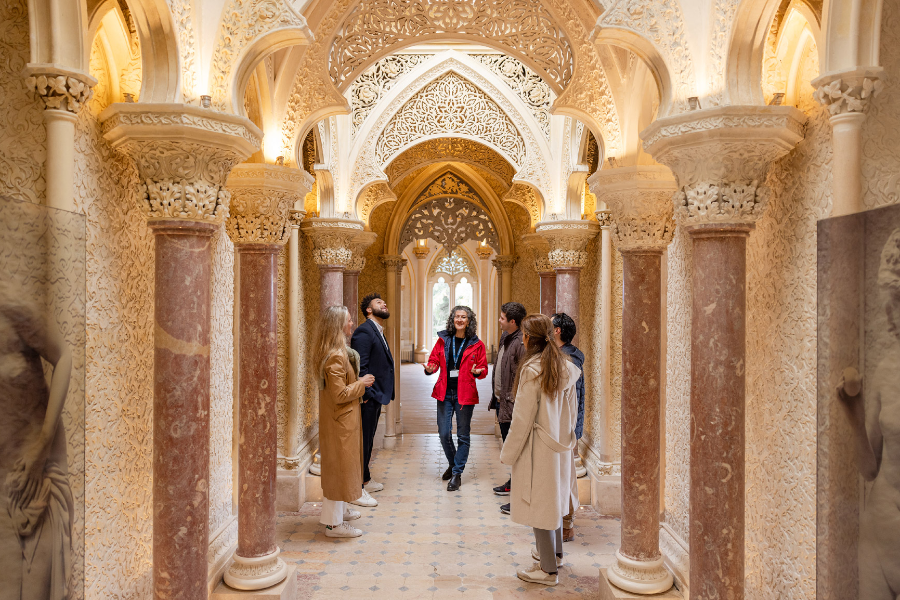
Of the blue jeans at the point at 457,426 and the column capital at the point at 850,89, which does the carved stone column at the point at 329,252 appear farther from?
the column capital at the point at 850,89

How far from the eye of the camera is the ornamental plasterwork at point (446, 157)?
8180 millimetres

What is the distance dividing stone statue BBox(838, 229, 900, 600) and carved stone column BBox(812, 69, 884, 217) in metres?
0.61

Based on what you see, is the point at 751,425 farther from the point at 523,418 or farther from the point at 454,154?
the point at 454,154

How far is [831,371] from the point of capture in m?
1.80

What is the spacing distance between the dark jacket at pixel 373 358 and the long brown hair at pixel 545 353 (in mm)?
2223

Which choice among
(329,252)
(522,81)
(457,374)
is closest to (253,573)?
(457,374)

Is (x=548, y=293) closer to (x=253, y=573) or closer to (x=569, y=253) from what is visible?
(x=569, y=253)

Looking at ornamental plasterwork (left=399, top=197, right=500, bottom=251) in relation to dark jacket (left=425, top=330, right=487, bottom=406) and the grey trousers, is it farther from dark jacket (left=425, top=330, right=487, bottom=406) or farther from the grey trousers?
the grey trousers

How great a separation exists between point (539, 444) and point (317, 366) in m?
1.74

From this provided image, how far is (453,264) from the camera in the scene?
71.3 ft

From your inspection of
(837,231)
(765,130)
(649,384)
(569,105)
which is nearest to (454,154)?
(569,105)

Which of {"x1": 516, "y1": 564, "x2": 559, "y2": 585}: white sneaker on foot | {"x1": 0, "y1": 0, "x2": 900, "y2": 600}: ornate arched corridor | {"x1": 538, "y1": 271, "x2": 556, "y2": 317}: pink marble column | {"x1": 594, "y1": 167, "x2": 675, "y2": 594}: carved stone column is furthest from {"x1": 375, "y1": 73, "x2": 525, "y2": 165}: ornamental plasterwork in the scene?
{"x1": 516, "y1": 564, "x2": 559, "y2": 585}: white sneaker on foot

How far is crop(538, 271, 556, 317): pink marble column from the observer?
24.5 ft

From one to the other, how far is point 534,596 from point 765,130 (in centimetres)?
300
